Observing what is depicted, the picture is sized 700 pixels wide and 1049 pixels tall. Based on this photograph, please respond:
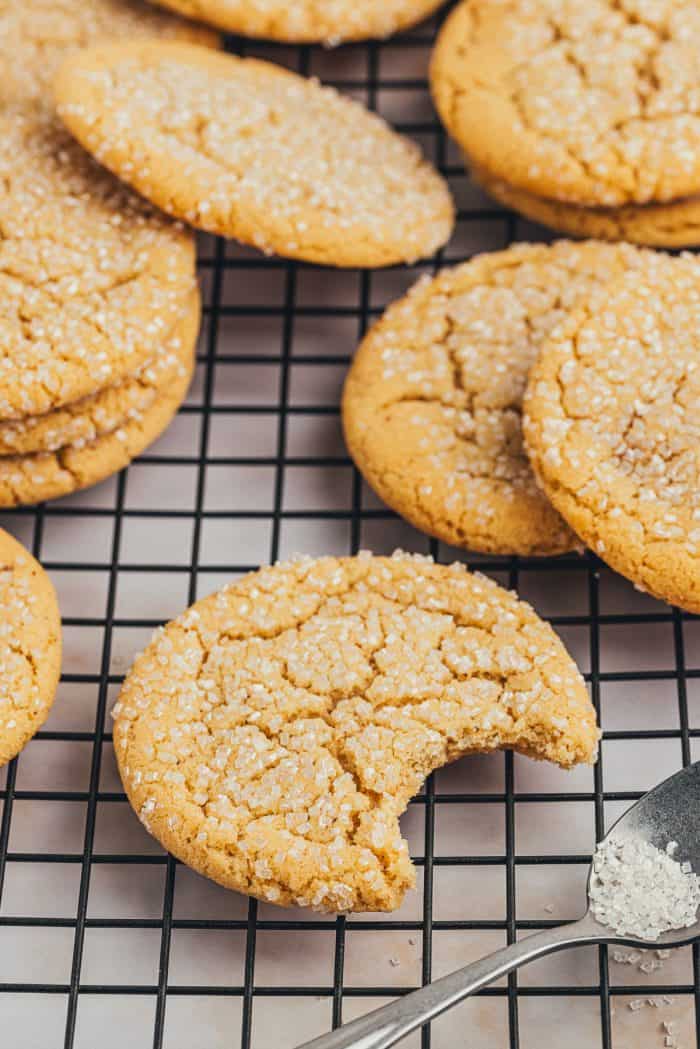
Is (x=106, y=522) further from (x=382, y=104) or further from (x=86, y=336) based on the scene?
(x=382, y=104)

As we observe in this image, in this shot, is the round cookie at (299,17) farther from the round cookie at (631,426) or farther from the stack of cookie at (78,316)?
the round cookie at (631,426)

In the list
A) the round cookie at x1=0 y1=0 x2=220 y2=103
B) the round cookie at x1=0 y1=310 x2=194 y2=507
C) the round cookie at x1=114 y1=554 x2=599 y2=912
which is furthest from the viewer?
the round cookie at x1=0 y1=0 x2=220 y2=103

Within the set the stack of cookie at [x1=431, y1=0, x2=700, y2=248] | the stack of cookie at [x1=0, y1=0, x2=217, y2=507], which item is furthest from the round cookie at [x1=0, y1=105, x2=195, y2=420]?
the stack of cookie at [x1=431, y1=0, x2=700, y2=248]

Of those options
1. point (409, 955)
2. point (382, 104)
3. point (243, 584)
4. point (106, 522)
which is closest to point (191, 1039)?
point (409, 955)

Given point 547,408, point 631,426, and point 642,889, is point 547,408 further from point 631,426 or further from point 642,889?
point 642,889

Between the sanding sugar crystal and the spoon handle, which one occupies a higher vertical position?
the sanding sugar crystal

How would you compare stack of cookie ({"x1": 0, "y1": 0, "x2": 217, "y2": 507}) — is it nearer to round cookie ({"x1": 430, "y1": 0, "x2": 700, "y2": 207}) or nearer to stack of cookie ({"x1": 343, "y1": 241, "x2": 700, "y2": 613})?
stack of cookie ({"x1": 343, "y1": 241, "x2": 700, "y2": 613})
